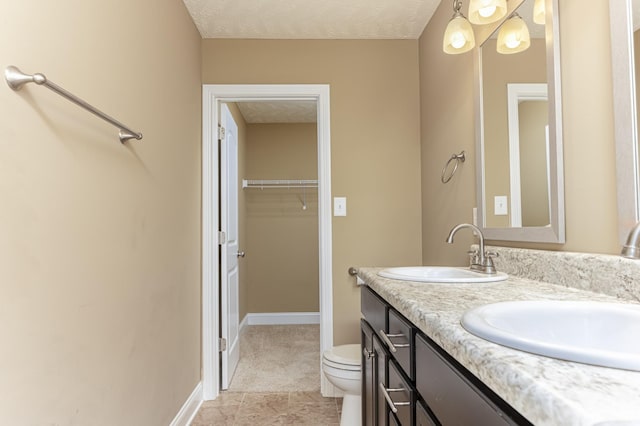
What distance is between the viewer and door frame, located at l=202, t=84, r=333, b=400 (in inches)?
95.3

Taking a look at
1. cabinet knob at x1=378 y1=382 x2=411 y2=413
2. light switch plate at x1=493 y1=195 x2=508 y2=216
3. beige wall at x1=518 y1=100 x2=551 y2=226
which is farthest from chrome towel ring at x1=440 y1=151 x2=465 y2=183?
cabinet knob at x1=378 y1=382 x2=411 y2=413

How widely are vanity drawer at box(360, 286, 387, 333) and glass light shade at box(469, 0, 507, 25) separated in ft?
3.74

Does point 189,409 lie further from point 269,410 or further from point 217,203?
point 217,203

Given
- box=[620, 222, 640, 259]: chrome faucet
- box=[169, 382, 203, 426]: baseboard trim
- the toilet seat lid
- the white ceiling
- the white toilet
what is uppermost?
the white ceiling

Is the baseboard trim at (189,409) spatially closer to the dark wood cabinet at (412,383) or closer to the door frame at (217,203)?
the door frame at (217,203)

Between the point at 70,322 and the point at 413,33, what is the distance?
245 centimetres

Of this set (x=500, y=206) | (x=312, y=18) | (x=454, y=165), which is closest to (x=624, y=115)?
(x=500, y=206)

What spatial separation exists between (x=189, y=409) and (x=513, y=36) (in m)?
2.39

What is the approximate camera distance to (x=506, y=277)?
4.18 ft

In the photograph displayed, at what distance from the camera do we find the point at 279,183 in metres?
4.32

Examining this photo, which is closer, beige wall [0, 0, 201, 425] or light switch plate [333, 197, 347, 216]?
beige wall [0, 0, 201, 425]

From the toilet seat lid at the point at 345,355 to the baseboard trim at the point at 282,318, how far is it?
233cm

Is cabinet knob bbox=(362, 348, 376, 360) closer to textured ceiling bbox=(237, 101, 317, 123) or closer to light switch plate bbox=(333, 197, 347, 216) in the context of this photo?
light switch plate bbox=(333, 197, 347, 216)

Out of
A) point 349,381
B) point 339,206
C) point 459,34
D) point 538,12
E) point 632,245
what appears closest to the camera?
point 632,245
